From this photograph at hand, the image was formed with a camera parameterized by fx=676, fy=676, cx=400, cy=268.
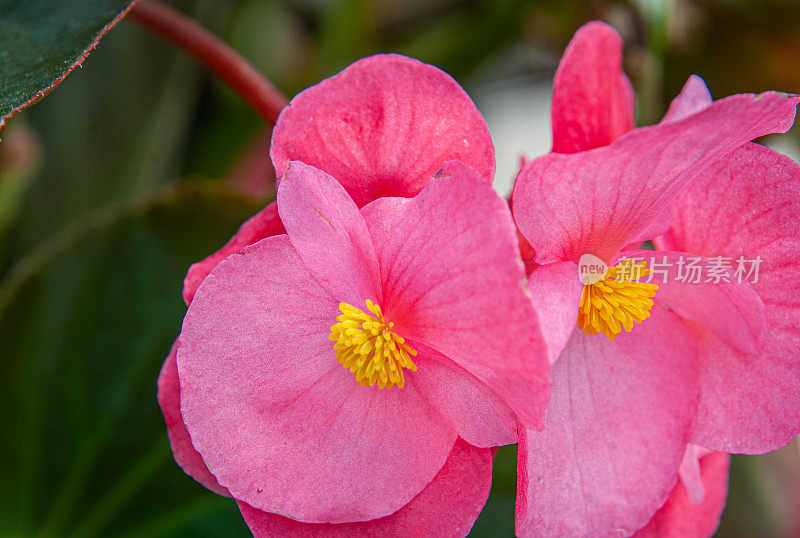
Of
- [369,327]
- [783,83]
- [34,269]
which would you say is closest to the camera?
[369,327]

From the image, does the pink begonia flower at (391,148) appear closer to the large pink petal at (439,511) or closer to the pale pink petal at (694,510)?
the large pink petal at (439,511)

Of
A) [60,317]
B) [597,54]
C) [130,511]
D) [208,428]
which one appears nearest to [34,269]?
[60,317]

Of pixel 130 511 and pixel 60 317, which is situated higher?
pixel 60 317

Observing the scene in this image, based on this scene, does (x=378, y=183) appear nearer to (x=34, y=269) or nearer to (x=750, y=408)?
(x=750, y=408)

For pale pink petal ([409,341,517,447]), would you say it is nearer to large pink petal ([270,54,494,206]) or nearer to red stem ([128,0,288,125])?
large pink petal ([270,54,494,206])

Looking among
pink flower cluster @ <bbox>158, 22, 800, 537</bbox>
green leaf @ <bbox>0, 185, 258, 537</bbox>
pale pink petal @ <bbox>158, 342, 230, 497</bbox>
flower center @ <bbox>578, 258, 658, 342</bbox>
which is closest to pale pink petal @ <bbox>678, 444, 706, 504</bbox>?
pink flower cluster @ <bbox>158, 22, 800, 537</bbox>
